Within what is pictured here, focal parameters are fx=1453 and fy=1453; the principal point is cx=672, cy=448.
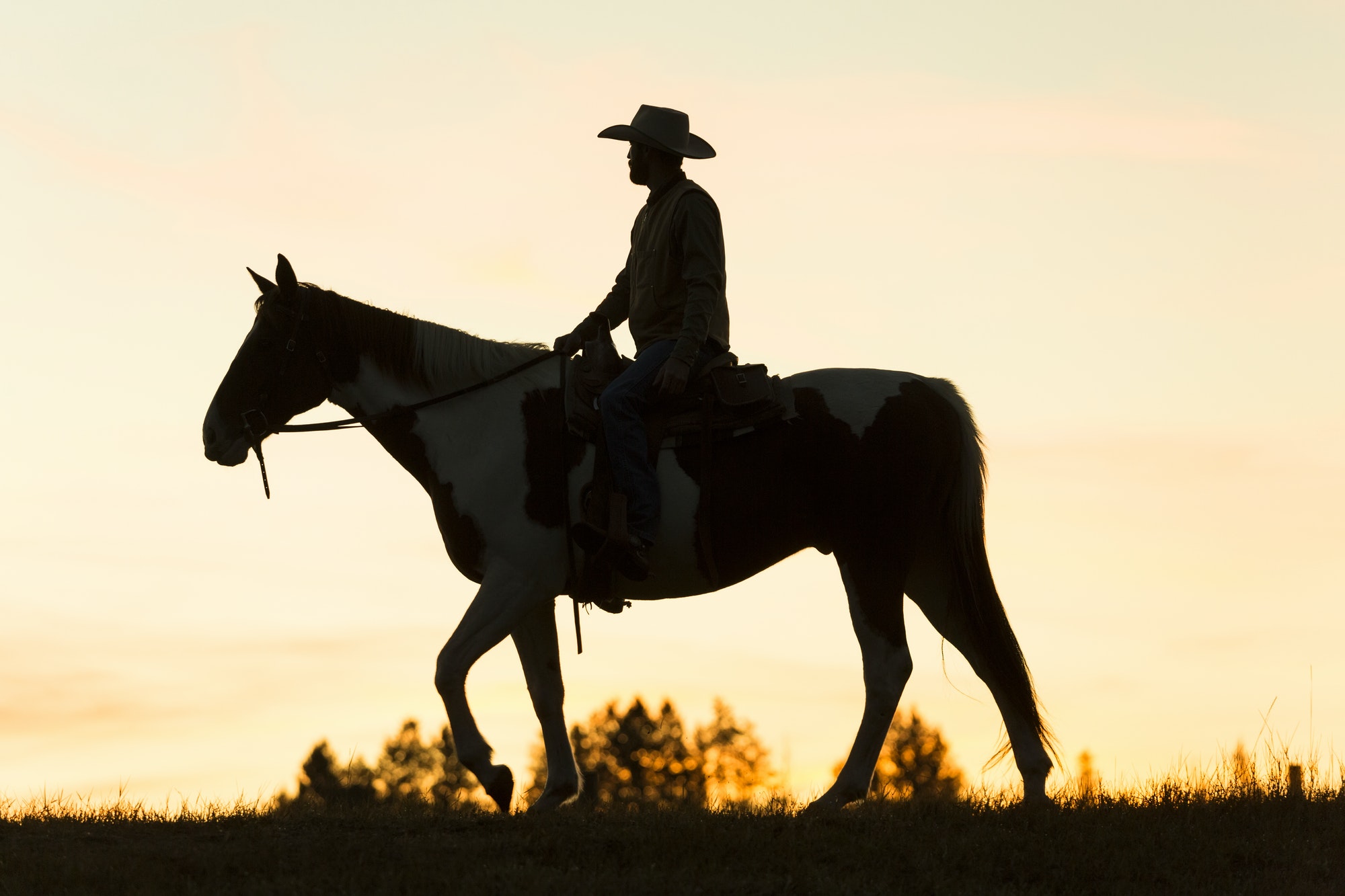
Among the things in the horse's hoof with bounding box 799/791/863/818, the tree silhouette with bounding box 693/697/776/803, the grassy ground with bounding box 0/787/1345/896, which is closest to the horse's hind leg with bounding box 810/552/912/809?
the horse's hoof with bounding box 799/791/863/818

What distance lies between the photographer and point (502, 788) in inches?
328

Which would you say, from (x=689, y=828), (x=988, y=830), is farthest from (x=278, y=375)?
(x=988, y=830)

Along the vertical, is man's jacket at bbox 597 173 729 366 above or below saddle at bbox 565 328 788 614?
above

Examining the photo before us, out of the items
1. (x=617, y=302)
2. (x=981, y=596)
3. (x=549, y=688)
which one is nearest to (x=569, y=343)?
(x=617, y=302)

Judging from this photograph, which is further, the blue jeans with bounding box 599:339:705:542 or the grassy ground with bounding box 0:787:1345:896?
the blue jeans with bounding box 599:339:705:542

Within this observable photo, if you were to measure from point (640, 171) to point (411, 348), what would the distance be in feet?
5.89

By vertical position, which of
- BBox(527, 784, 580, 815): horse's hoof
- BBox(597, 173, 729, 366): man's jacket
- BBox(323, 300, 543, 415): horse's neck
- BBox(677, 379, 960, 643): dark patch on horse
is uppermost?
BBox(597, 173, 729, 366): man's jacket

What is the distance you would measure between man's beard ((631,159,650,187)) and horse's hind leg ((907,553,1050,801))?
9.63ft

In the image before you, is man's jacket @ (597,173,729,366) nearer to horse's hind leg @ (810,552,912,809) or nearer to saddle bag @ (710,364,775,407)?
saddle bag @ (710,364,775,407)

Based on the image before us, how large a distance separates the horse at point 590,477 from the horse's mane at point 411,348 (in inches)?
0.5

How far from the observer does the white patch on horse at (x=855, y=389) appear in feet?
28.3

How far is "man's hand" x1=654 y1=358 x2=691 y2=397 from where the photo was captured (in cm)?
834

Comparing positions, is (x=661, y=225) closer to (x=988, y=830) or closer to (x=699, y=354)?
(x=699, y=354)

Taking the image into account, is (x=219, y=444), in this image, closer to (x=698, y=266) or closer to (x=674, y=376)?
(x=674, y=376)
